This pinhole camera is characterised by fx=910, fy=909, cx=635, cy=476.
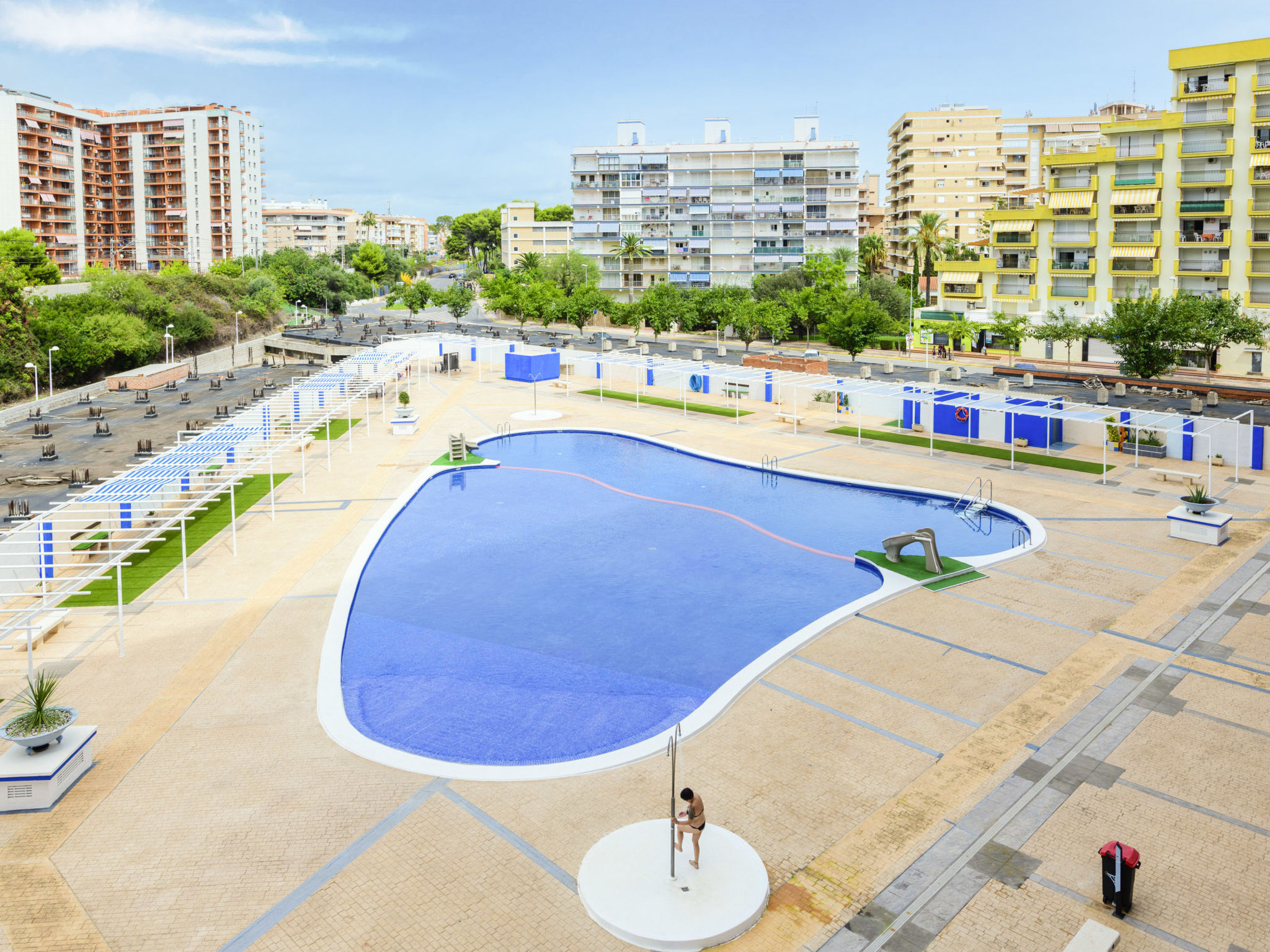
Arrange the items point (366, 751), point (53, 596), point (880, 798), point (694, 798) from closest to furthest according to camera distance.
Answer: point (694, 798) → point (880, 798) → point (366, 751) → point (53, 596)

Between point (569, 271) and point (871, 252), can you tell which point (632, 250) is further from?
point (871, 252)

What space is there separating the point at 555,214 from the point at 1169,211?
426ft

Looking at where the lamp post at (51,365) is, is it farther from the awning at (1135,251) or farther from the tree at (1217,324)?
the awning at (1135,251)

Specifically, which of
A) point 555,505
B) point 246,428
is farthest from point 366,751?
point 246,428

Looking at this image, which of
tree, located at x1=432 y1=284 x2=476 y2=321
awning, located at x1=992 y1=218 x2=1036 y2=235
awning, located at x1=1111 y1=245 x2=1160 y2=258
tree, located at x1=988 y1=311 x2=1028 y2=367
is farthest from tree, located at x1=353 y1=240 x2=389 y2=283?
awning, located at x1=1111 y1=245 x2=1160 y2=258

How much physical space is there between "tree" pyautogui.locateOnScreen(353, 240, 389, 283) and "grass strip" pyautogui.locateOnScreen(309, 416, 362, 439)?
127690 millimetres

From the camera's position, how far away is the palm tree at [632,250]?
372 ft

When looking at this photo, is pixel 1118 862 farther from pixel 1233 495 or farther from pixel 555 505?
pixel 1233 495

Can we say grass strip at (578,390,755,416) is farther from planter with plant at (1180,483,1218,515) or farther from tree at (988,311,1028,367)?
tree at (988,311,1028,367)

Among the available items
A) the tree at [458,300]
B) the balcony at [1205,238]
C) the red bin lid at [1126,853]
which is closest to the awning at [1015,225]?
the balcony at [1205,238]

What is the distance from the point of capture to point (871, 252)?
114812 millimetres

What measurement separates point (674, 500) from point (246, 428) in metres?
14.9

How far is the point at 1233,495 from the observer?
2981cm

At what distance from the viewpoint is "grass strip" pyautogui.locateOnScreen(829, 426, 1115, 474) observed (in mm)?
34250
